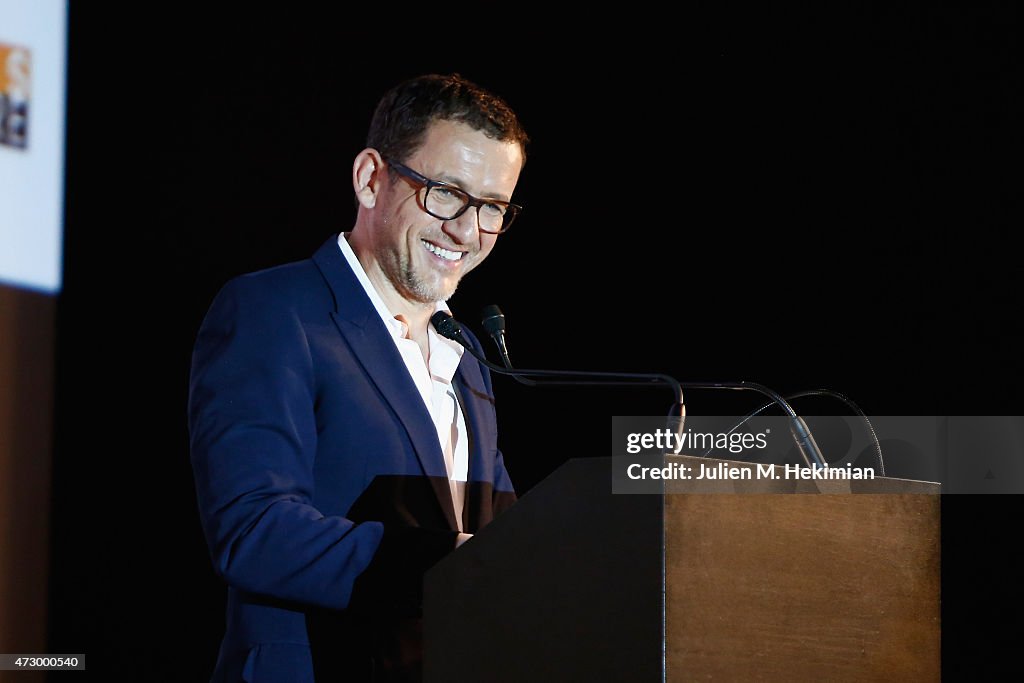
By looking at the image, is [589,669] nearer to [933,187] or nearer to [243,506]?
[243,506]

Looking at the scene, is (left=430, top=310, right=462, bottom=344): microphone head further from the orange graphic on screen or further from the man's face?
the orange graphic on screen

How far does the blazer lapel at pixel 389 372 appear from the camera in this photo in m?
1.95

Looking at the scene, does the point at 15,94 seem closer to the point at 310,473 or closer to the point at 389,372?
the point at 389,372

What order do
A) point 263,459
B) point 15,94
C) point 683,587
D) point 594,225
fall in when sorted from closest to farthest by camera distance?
point 683,587 < point 263,459 < point 15,94 < point 594,225

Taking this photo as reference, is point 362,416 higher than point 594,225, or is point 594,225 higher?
point 594,225

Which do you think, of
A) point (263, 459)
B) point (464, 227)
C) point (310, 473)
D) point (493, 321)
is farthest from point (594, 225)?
point (263, 459)

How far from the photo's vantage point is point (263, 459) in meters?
1.71

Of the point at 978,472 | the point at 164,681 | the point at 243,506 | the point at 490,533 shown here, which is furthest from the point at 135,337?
the point at 978,472

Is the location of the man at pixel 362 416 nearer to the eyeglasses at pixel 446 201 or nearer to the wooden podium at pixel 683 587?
the eyeglasses at pixel 446 201

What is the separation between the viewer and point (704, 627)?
1252 mm

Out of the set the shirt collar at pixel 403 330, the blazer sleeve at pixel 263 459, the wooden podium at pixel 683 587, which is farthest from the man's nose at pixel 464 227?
the wooden podium at pixel 683 587

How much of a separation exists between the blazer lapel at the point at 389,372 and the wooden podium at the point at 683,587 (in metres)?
0.48

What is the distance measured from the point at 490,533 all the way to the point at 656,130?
7.28 ft

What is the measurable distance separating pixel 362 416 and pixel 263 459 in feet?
0.80
